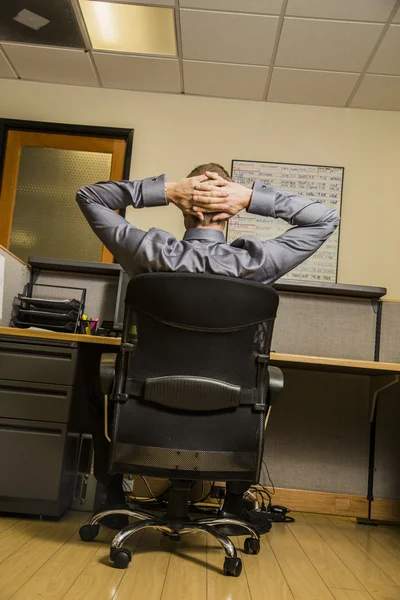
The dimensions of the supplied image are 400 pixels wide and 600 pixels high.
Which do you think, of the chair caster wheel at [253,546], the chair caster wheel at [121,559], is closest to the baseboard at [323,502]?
the chair caster wheel at [253,546]

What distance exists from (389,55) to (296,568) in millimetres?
2966

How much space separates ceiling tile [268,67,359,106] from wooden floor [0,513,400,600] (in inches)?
111

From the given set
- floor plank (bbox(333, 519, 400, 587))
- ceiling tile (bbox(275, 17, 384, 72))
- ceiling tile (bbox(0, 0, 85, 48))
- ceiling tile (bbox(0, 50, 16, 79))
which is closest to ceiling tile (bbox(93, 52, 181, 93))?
ceiling tile (bbox(0, 0, 85, 48))

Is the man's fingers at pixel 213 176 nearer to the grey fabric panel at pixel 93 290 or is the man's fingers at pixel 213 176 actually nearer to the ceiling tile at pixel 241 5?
the grey fabric panel at pixel 93 290

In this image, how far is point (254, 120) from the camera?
4.29 meters

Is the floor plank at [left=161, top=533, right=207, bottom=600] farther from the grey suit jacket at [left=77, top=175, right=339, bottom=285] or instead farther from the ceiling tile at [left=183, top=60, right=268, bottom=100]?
the ceiling tile at [left=183, top=60, right=268, bottom=100]

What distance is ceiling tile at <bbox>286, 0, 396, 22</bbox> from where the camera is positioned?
10.4 feet

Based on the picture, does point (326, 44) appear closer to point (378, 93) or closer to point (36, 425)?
point (378, 93)

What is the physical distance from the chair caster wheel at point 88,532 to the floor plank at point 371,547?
99 centimetres

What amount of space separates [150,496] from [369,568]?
1.28 metres

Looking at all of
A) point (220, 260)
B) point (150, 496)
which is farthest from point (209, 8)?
point (150, 496)

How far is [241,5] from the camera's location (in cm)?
329

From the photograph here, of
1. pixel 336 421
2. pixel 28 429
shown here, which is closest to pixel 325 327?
pixel 336 421

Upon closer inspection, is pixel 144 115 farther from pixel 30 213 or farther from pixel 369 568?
pixel 369 568
